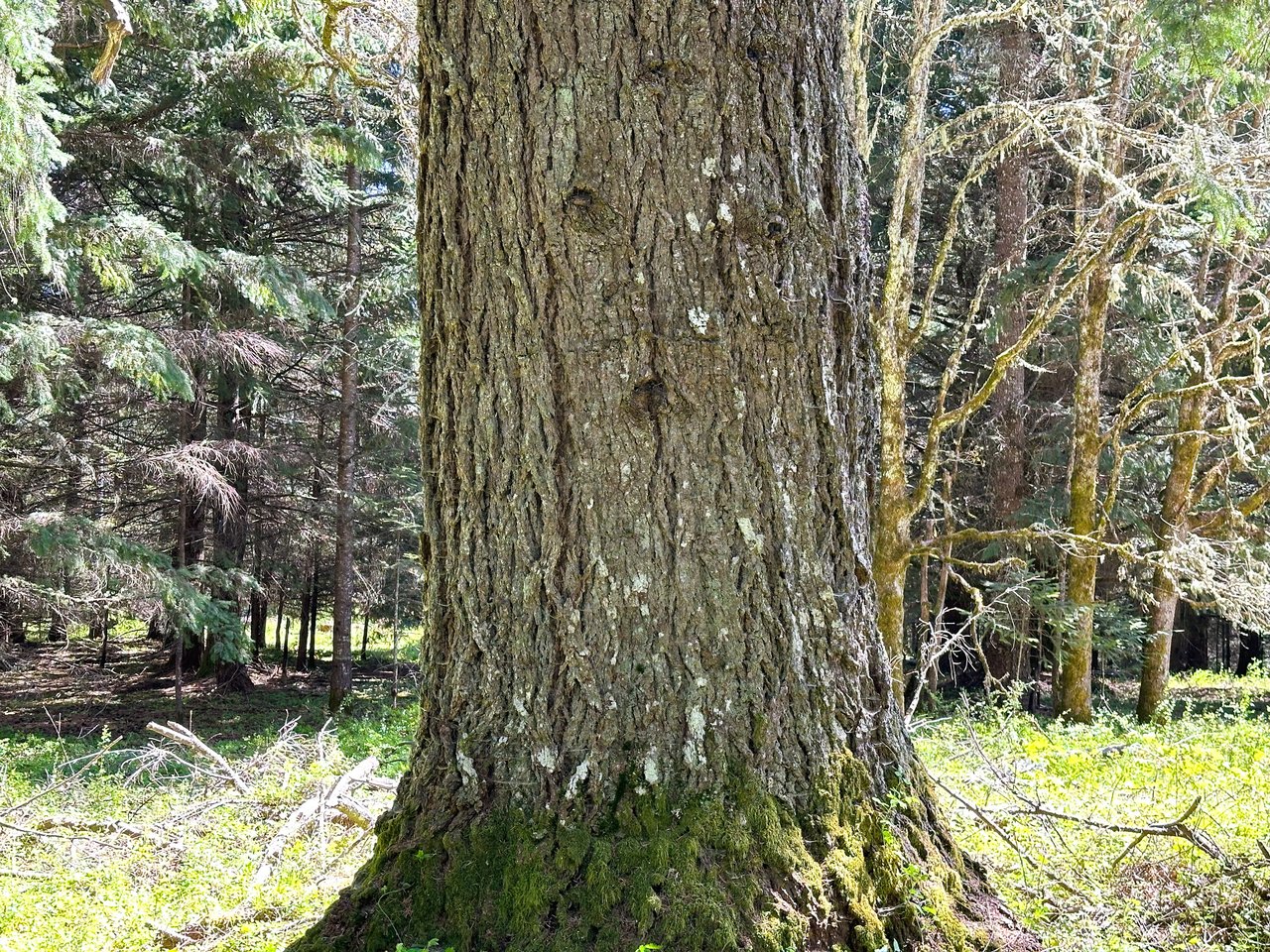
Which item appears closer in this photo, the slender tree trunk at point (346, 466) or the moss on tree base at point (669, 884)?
the moss on tree base at point (669, 884)

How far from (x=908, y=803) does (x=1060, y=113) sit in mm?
6920

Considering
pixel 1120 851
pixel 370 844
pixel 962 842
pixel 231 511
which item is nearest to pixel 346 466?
pixel 231 511

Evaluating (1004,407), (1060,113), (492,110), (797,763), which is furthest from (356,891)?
(1004,407)

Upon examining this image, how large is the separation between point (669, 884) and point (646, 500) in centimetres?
83

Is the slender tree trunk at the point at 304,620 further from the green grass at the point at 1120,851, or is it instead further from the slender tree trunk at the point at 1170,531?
the green grass at the point at 1120,851

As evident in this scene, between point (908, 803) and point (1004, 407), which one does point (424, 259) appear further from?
point (1004, 407)

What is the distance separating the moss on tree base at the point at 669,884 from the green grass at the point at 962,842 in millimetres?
573

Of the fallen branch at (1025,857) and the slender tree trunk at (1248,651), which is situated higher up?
the fallen branch at (1025,857)

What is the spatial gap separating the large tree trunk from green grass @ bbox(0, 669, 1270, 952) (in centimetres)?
88

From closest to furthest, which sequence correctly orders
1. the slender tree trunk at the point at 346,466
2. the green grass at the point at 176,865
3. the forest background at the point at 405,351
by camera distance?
1. the green grass at the point at 176,865
2. the forest background at the point at 405,351
3. the slender tree trunk at the point at 346,466

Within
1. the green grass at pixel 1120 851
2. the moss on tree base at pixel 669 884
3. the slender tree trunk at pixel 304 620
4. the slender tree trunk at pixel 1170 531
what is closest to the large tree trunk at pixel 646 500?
the moss on tree base at pixel 669 884

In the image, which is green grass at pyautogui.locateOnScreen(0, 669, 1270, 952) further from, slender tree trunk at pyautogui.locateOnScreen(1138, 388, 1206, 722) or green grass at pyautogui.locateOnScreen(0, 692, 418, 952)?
slender tree trunk at pyautogui.locateOnScreen(1138, 388, 1206, 722)

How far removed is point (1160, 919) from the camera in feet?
9.46

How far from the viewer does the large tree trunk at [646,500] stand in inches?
87.8
